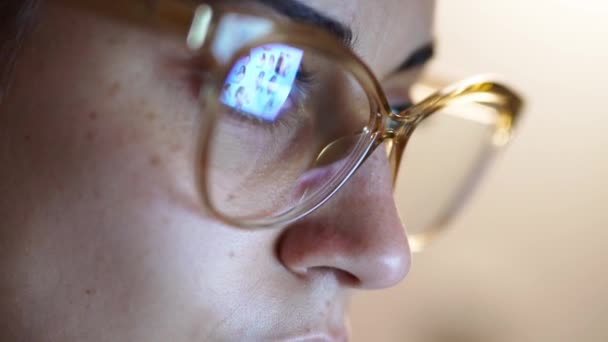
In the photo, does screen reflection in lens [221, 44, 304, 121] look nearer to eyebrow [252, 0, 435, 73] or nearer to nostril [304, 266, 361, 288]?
eyebrow [252, 0, 435, 73]

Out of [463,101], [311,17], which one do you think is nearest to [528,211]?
[463,101]

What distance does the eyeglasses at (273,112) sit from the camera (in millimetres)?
476

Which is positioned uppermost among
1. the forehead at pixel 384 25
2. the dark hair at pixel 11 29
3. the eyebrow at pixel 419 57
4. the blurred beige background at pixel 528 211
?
the forehead at pixel 384 25

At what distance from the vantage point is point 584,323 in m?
1.21

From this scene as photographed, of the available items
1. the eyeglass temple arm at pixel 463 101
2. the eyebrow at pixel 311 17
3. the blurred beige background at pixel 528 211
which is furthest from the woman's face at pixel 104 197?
the blurred beige background at pixel 528 211

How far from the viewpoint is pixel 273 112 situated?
1.76ft

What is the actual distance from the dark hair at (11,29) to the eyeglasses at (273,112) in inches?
2.1

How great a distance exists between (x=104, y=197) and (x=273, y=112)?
17 cm

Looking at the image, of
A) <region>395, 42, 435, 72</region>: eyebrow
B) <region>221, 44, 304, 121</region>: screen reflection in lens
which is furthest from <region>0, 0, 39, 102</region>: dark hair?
<region>395, 42, 435, 72</region>: eyebrow

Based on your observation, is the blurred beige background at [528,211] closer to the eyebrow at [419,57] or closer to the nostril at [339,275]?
the eyebrow at [419,57]

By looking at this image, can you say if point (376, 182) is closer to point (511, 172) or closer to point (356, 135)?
point (356, 135)

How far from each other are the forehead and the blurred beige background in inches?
22.6

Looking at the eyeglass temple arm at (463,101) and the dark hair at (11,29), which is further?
the eyeglass temple arm at (463,101)

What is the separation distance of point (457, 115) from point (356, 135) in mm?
666
